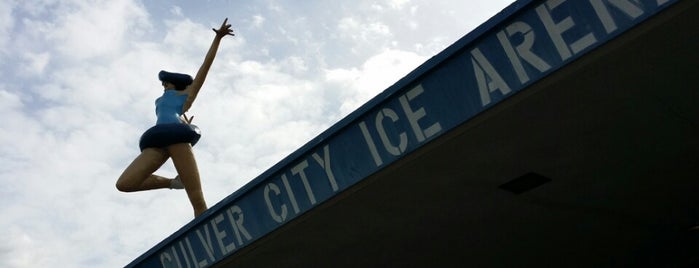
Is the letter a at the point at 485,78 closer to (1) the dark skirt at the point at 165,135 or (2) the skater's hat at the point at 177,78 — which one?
(1) the dark skirt at the point at 165,135

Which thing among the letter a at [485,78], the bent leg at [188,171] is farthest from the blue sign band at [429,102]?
the bent leg at [188,171]

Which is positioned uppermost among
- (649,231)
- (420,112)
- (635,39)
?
(420,112)

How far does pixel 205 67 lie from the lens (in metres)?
9.95

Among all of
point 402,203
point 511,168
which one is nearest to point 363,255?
point 402,203

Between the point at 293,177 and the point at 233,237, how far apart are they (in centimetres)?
111

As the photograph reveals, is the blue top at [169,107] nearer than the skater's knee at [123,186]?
No

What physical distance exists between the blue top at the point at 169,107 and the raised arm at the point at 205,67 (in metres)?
0.10

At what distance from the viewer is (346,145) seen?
5.58 meters

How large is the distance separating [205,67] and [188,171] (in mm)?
1676

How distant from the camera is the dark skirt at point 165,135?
8961 mm

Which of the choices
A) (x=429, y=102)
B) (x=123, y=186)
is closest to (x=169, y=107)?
(x=123, y=186)

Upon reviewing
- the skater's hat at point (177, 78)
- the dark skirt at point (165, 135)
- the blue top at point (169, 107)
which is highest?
the skater's hat at point (177, 78)

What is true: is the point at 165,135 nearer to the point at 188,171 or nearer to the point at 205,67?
the point at 188,171

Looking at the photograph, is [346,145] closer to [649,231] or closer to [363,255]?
[363,255]
